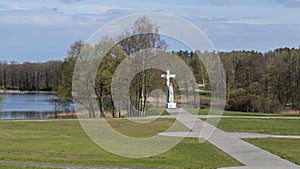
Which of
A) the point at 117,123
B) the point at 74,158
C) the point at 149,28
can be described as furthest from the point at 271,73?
the point at 74,158

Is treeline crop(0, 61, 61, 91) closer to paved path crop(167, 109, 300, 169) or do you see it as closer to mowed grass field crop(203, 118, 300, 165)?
mowed grass field crop(203, 118, 300, 165)

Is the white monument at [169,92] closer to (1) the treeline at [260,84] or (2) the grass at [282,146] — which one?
(1) the treeline at [260,84]

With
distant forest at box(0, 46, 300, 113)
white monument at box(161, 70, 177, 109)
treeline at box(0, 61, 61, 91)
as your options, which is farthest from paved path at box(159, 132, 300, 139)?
treeline at box(0, 61, 61, 91)

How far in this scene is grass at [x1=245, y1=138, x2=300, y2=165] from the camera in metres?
17.2

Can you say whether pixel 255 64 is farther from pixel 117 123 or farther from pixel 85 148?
pixel 85 148

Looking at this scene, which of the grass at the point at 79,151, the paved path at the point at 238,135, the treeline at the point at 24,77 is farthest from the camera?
the treeline at the point at 24,77

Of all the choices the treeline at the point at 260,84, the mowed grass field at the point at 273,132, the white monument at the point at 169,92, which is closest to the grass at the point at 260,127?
the mowed grass field at the point at 273,132

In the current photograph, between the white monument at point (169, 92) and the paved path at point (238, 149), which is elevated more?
the white monument at point (169, 92)

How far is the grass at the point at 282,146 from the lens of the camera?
17156 mm

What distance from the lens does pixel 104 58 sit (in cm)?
4288

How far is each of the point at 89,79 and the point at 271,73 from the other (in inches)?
1200

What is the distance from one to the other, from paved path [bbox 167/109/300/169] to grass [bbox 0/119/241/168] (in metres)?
0.44

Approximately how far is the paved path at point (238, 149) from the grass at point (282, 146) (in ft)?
1.01

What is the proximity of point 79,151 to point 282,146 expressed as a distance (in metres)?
7.27
